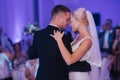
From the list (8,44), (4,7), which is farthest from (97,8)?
(8,44)

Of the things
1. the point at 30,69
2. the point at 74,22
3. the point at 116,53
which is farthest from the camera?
the point at 116,53

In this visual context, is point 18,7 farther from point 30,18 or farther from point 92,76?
point 92,76

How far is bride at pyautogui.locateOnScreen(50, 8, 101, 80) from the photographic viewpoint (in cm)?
265

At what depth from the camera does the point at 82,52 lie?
268 centimetres

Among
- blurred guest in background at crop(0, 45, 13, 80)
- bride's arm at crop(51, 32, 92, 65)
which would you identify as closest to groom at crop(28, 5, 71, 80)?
bride's arm at crop(51, 32, 92, 65)

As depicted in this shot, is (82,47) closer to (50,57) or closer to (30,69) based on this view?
(50,57)

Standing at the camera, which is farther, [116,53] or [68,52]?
[116,53]

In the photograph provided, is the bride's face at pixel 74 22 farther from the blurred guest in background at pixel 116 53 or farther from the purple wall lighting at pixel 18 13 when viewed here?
the purple wall lighting at pixel 18 13

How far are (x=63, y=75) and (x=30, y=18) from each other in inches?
287

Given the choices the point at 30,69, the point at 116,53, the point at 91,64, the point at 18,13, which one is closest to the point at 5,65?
the point at 30,69

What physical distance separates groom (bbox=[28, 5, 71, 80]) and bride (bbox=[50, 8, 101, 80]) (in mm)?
89

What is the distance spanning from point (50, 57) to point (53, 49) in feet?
0.24

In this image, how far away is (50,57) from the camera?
2811mm

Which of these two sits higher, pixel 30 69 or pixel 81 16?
pixel 81 16
